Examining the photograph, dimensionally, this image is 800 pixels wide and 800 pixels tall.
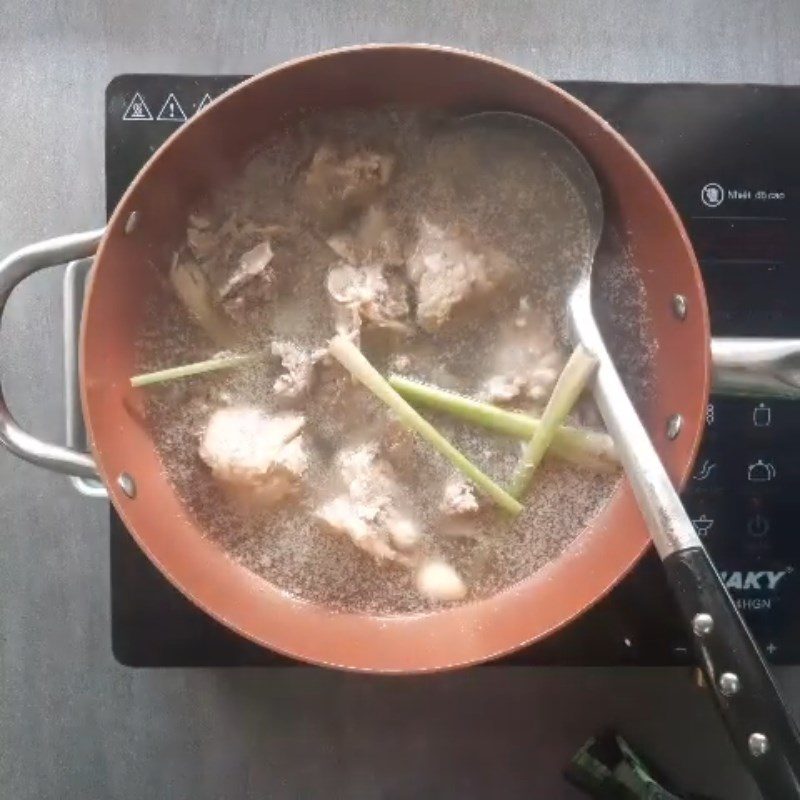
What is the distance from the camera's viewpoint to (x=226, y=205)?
88 cm

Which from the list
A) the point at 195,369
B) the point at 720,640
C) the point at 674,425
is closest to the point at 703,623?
the point at 720,640

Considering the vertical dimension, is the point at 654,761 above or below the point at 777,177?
below

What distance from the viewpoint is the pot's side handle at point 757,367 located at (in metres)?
0.73

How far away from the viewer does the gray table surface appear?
3.13 feet

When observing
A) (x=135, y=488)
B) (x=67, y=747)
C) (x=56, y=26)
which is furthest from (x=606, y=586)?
(x=56, y=26)

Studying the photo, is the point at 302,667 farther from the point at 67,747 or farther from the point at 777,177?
the point at 777,177

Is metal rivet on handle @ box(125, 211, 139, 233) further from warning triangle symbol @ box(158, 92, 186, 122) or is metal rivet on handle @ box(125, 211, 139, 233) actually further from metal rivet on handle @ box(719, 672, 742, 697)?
metal rivet on handle @ box(719, 672, 742, 697)

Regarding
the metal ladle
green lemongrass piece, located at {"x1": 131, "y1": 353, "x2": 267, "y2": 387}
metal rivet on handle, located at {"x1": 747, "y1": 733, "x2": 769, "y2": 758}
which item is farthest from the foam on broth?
metal rivet on handle, located at {"x1": 747, "y1": 733, "x2": 769, "y2": 758}

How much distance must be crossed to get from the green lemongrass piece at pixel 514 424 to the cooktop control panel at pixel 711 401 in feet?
0.38

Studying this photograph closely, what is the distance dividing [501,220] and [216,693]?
522 millimetres

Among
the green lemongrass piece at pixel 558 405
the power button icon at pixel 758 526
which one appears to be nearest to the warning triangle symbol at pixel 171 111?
the green lemongrass piece at pixel 558 405

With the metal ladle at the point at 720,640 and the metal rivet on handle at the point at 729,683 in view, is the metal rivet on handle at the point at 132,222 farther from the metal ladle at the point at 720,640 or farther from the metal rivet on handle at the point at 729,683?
the metal rivet on handle at the point at 729,683

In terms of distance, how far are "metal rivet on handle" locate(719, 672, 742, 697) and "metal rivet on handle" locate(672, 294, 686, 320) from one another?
11.0 inches

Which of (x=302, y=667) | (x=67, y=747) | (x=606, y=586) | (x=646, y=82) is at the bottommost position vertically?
(x=67, y=747)
